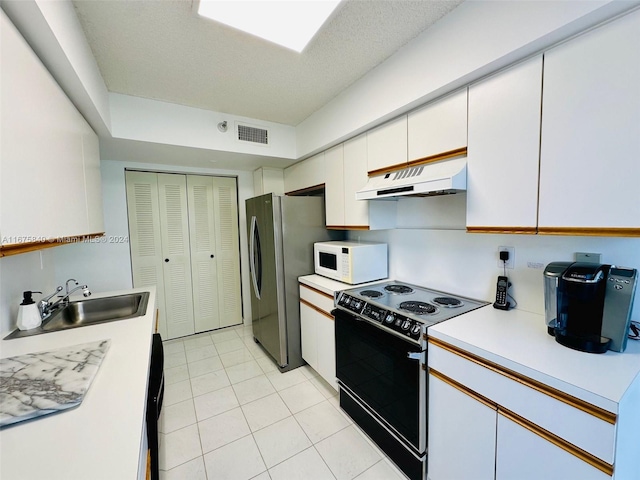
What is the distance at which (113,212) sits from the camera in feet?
9.78

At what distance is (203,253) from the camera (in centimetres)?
354

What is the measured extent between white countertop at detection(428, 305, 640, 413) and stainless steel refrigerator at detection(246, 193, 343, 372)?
1547 millimetres

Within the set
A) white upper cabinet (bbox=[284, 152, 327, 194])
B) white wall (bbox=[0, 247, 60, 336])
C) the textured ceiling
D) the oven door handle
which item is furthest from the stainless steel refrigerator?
white wall (bbox=[0, 247, 60, 336])

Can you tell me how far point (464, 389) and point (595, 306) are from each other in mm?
650

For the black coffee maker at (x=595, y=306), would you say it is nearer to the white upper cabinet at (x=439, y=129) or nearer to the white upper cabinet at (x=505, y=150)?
the white upper cabinet at (x=505, y=150)

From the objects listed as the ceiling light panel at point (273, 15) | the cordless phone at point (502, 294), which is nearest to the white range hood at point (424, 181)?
the cordless phone at point (502, 294)

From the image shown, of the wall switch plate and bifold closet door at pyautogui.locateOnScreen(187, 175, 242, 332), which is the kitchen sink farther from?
the wall switch plate

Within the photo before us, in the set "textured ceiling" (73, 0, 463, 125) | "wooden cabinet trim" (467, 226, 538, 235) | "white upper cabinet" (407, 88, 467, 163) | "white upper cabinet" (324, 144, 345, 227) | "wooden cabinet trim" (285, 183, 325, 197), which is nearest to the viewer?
"wooden cabinet trim" (467, 226, 538, 235)

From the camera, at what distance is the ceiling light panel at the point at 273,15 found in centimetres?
125

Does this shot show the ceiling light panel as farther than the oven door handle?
No

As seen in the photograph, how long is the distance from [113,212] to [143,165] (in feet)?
2.02

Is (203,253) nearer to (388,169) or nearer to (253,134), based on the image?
(253,134)

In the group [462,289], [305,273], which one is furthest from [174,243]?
[462,289]

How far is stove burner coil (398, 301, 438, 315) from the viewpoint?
162 cm
